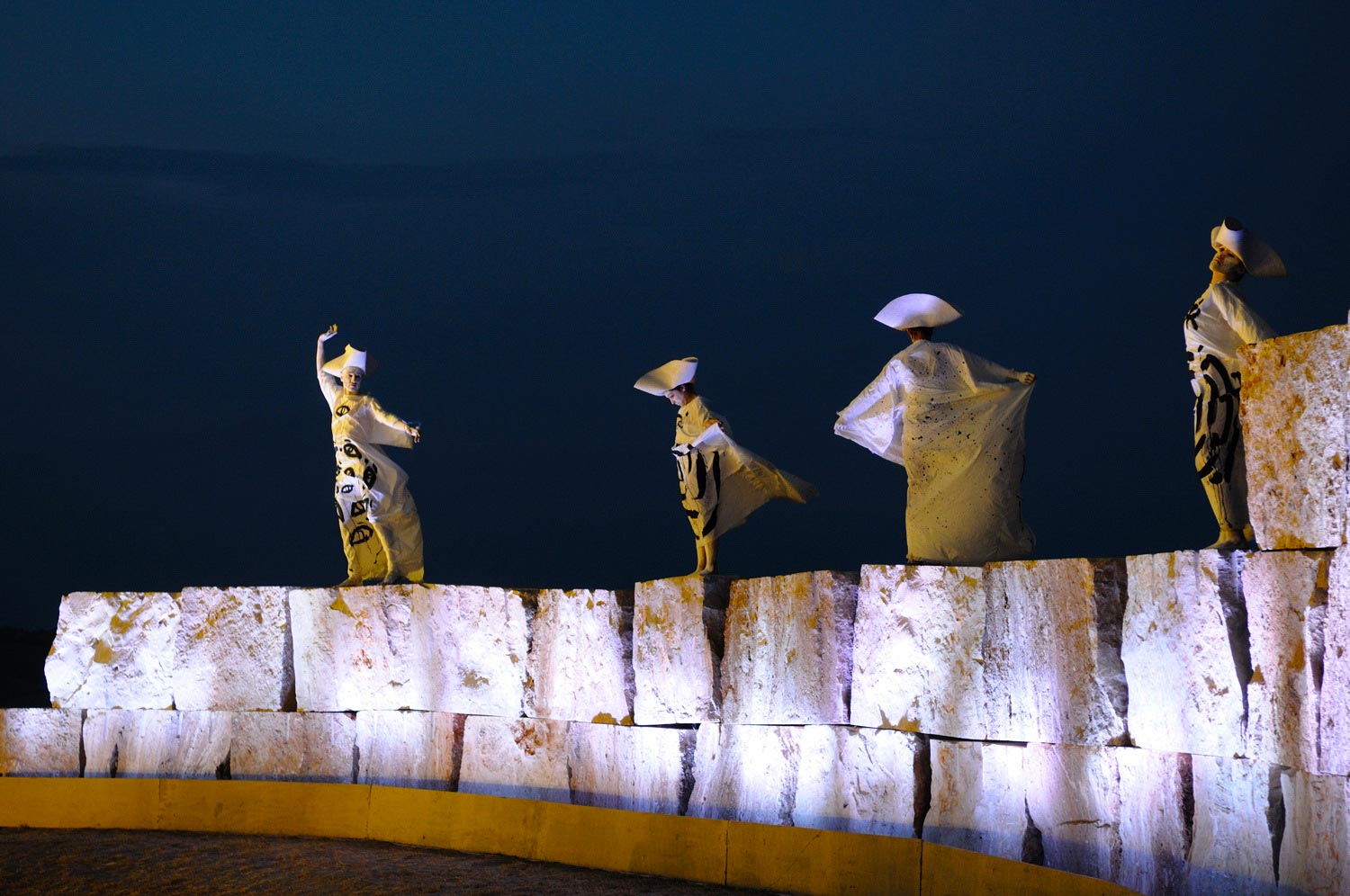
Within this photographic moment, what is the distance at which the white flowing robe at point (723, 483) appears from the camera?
7938 mm

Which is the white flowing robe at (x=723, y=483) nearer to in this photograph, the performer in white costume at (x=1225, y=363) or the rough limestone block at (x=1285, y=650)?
the performer in white costume at (x=1225, y=363)

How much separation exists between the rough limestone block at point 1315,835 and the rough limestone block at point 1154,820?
0.49 metres

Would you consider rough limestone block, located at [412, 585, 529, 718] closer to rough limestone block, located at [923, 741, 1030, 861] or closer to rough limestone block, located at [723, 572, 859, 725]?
rough limestone block, located at [723, 572, 859, 725]

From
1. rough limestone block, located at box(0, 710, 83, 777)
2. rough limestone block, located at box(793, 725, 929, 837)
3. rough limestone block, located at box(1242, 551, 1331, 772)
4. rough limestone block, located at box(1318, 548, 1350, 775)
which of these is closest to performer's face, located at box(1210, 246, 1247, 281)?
rough limestone block, located at box(1242, 551, 1331, 772)

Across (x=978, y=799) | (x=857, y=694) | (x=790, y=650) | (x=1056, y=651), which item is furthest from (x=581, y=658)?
(x=1056, y=651)

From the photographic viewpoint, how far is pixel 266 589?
9.88 meters

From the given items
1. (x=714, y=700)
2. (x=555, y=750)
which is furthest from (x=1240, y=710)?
(x=555, y=750)

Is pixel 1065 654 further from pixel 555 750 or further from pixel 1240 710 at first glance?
pixel 555 750

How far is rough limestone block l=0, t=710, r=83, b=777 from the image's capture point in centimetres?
1062

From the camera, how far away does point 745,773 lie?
7.23 meters

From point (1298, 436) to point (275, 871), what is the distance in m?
5.12

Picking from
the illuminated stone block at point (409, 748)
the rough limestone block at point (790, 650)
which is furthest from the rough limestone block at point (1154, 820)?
the illuminated stone block at point (409, 748)

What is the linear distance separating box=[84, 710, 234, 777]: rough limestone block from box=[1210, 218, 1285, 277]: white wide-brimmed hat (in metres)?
7.05

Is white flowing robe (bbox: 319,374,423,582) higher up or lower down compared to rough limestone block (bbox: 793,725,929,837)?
higher up
